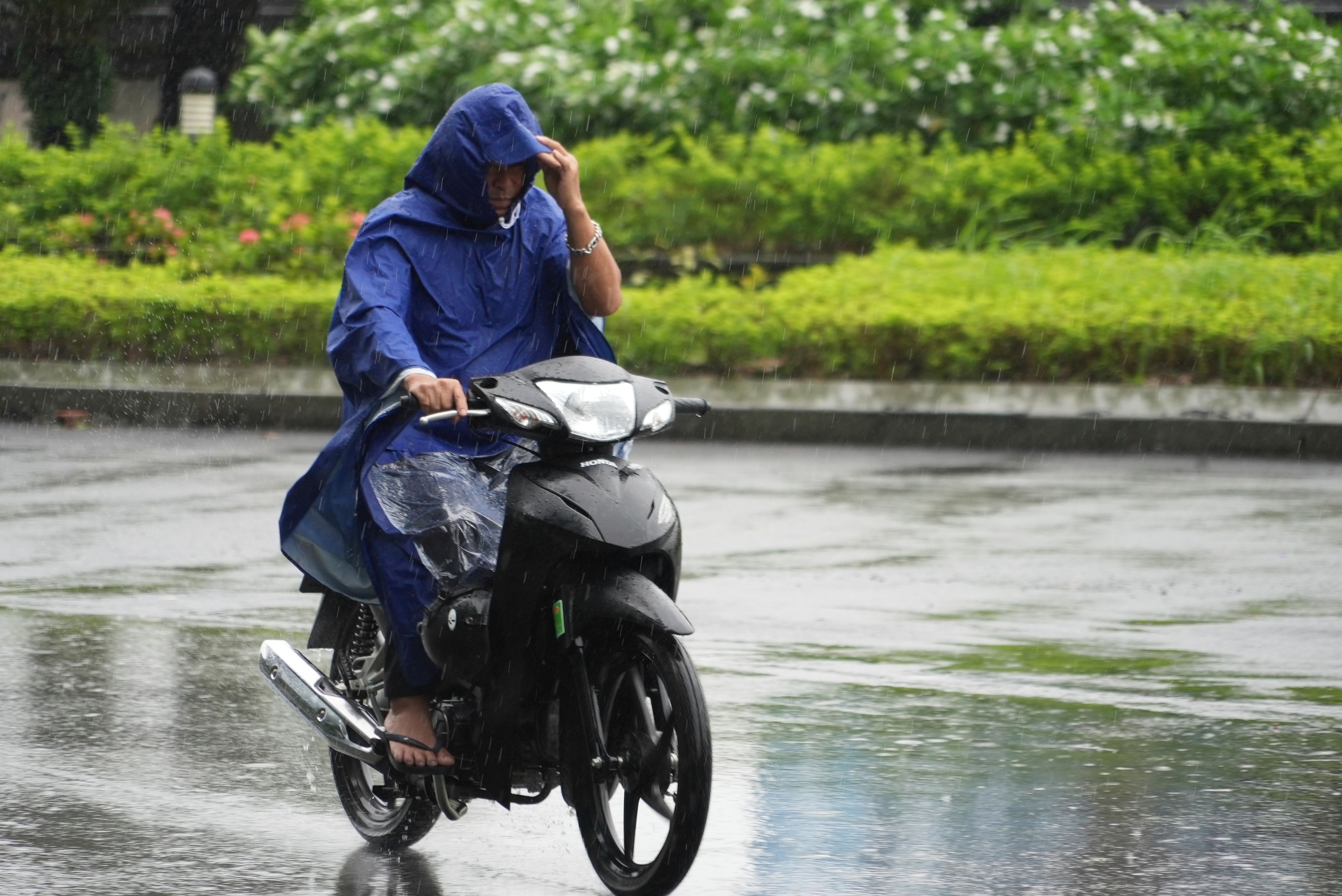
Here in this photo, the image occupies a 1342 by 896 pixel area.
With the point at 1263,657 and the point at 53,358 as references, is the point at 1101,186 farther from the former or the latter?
the point at 1263,657

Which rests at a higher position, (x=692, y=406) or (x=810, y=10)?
(x=810, y=10)

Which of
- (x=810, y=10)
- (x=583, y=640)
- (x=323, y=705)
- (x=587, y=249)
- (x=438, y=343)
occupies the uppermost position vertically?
(x=810, y=10)

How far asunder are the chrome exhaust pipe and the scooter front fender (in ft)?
→ 2.31

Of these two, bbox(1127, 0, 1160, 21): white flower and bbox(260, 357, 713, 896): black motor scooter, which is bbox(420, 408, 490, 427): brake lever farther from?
bbox(1127, 0, 1160, 21): white flower

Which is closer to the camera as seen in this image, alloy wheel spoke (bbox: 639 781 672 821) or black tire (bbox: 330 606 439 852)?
alloy wheel spoke (bbox: 639 781 672 821)

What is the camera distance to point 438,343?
4.98 meters

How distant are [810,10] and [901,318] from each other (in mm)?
6503

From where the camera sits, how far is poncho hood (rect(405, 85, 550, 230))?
4832 millimetres

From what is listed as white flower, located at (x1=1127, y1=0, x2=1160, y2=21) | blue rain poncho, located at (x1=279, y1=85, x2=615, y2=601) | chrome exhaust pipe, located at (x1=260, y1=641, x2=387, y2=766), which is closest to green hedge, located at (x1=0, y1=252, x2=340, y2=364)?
white flower, located at (x1=1127, y1=0, x2=1160, y2=21)

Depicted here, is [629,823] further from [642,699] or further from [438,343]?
[438,343]

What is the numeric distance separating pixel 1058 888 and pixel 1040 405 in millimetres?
8896

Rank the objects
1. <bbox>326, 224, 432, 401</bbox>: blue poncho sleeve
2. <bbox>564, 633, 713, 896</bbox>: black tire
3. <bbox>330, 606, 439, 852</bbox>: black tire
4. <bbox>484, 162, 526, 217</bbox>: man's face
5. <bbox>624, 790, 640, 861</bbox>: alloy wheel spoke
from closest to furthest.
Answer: <bbox>564, 633, 713, 896</bbox>: black tire < <bbox>624, 790, 640, 861</bbox>: alloy wheel spoke < <bbox>326, 224, 432, 401</bbox>: blue poncho sleeve < <bbox>484, 162, 526, 217</bbox>: man's face < <bbox>330, 606, 439, 852</bbox>: black tire

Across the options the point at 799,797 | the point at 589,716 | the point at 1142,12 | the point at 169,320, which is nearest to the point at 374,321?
the point at 589,716

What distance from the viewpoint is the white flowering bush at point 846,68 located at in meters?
18.5
